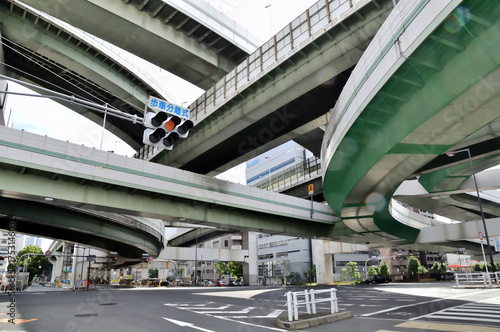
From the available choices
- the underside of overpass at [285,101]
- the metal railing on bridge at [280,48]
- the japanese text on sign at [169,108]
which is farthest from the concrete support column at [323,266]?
the japanese text on sign at [169,108]

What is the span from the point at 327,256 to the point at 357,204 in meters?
34.1

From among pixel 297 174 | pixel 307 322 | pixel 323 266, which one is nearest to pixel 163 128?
pixel 307 322

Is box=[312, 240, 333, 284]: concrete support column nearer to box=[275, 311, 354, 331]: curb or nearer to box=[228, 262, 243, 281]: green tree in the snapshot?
box=[228, 262, 243, 281]: green tree

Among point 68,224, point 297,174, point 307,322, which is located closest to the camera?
point 307,322

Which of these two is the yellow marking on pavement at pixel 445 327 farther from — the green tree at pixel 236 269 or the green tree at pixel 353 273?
the green tree at pixel 236 269

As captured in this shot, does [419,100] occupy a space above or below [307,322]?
above

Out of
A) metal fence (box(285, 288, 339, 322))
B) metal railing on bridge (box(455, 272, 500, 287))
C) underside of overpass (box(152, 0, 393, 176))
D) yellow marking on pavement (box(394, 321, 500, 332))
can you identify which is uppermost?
underside of overpass (box(152, 0, 393, 176))

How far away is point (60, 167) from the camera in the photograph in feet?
55.2

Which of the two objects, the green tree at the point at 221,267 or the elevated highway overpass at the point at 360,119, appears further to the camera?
the green tree at the point at 221,267

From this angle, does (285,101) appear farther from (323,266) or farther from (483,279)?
(323,266)

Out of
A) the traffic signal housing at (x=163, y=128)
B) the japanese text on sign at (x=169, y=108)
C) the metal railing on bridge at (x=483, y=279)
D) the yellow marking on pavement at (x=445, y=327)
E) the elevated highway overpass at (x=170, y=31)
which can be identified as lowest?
the metal railing on bridge at (x=483, y=279)

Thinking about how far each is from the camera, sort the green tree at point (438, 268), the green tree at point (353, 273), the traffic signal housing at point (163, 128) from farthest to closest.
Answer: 1. the green tree at point (353, 273)
2. the green tree at point (438, 268)
3. the traffic signal housing at point (163, 128)

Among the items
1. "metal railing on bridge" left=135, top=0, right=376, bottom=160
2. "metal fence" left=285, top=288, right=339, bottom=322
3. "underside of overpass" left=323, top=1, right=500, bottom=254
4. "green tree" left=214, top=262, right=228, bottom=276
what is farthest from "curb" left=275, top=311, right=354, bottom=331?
"green tree" left=214, top=262, right=228, bottom=276

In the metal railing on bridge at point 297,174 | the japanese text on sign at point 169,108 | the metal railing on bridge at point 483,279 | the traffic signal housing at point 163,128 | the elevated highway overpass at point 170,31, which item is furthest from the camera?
the metal railing on bridge at point 297,174
